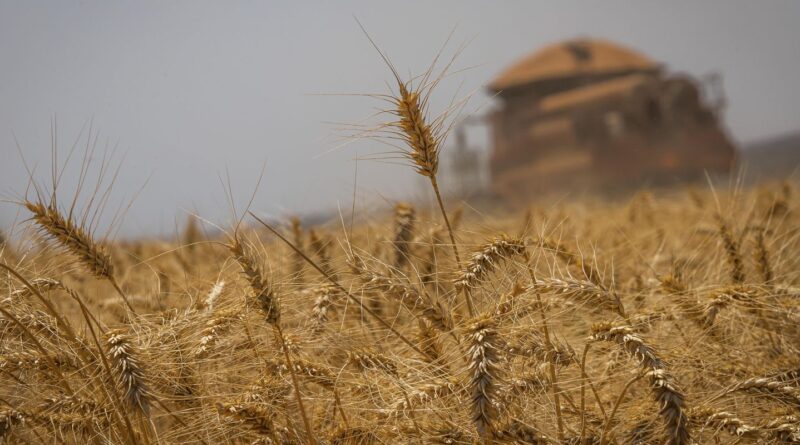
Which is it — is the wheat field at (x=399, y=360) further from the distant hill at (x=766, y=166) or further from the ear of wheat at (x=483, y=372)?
the distant hill at (x=766, y=166)

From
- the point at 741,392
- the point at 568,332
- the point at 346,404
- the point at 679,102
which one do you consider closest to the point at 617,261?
the point at 568,332

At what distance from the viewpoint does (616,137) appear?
23266 mm

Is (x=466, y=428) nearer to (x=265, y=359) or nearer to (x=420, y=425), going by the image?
(x=420, y=425)

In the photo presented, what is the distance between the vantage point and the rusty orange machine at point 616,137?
74.3ft

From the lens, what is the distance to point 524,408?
1565 millimetres

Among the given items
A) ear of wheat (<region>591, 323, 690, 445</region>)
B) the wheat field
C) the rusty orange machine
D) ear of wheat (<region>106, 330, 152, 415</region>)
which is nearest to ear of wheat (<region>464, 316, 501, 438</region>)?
the wheat field

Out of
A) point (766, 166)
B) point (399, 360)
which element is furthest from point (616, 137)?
point (399, 360)

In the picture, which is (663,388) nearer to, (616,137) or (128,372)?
(128,372)

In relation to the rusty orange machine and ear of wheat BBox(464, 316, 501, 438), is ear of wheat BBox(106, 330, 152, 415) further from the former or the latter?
the rusty orange machine

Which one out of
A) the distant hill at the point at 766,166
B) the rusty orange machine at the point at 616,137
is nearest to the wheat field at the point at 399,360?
the distant hill at the point at 766,166

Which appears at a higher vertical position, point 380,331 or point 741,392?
point 380,331

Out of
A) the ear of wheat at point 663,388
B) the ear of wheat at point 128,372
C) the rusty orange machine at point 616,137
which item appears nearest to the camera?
the ear of wheat at point 663,388

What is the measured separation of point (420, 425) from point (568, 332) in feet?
2.43

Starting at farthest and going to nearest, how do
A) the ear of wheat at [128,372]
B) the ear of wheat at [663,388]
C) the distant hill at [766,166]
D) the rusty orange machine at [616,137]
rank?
the rusty orange machine at [616,137], the distant hill at [766,166], the ear of wheat at [128,372], the ear of wheat at [663,388]
